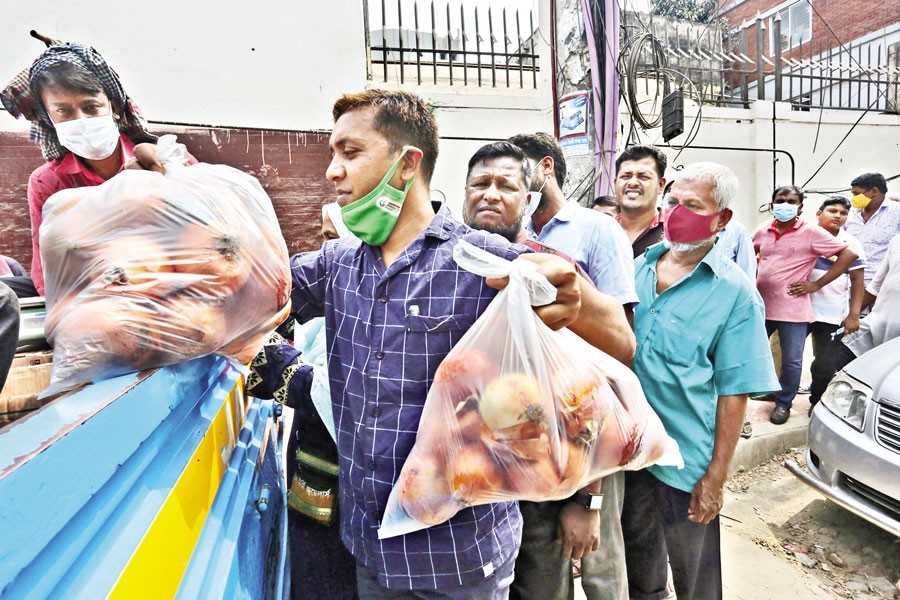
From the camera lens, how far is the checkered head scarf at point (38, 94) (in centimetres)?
194

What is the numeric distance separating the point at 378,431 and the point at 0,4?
647cm

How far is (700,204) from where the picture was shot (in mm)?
2180

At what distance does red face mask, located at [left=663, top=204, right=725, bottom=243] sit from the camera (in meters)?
2.17

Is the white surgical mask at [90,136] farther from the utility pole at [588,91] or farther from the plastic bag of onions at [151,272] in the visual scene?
the utility pole at [588,91]

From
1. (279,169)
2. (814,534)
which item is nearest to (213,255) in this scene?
(814,534)

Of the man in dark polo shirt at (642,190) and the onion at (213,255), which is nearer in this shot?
the onion at (213,255)

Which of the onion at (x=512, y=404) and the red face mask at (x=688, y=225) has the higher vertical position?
the red face mask at (x=688, y=225)

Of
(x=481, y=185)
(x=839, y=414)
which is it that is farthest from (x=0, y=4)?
(x=839, y=414)

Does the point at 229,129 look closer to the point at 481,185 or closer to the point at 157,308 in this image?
the point at 481,185

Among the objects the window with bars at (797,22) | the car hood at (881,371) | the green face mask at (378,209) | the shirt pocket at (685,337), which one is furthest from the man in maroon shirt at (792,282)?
the window with bars at (797,22)

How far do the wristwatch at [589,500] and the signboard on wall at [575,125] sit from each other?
3141 mm

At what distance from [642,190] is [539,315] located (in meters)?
2.35

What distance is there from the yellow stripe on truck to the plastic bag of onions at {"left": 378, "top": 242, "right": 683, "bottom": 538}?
15.8 inches

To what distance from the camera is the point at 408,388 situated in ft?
4.19
